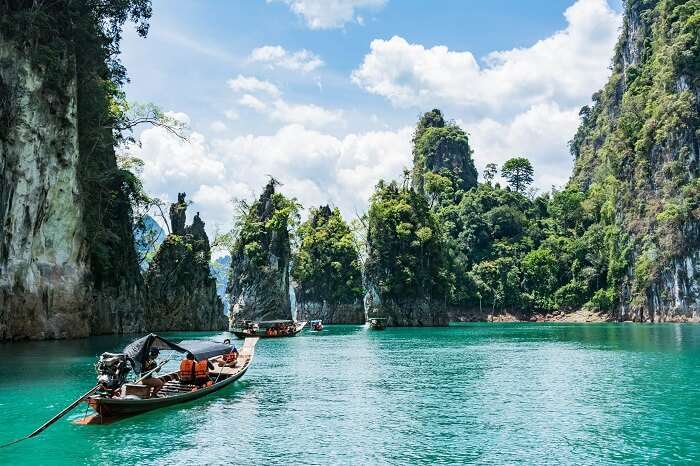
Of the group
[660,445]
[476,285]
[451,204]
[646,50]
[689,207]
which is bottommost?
[660,445]

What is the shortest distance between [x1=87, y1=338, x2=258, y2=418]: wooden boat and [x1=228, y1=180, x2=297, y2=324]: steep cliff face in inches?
2420

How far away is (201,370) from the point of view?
87.3ft

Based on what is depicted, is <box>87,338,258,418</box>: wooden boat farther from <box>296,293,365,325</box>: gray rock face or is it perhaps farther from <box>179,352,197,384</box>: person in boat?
<box>296,293,365,325</box>: gray rock face

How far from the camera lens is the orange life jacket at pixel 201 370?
26.5 m

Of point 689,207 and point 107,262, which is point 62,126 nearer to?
point 107,262

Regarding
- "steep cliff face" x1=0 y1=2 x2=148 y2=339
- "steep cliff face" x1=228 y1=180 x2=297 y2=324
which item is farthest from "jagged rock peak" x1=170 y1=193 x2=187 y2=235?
"steep cliff face" x1=0 y1=2 x2=148 y2=339

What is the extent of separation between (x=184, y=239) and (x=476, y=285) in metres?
63.0

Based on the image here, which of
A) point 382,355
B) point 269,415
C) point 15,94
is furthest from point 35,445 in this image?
point 15,94

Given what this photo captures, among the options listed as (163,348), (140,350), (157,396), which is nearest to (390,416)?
(157,396)

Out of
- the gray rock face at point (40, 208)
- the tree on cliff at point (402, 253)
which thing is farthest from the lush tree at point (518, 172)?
the gray rock face at point (40, 208)

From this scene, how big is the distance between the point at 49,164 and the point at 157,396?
1215 inches

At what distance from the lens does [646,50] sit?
11875 centimetres

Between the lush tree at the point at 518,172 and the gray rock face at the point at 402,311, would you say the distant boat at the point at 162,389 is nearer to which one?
the gray rock face at the point at 402,311

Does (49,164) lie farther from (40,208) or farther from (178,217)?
(178,217)
